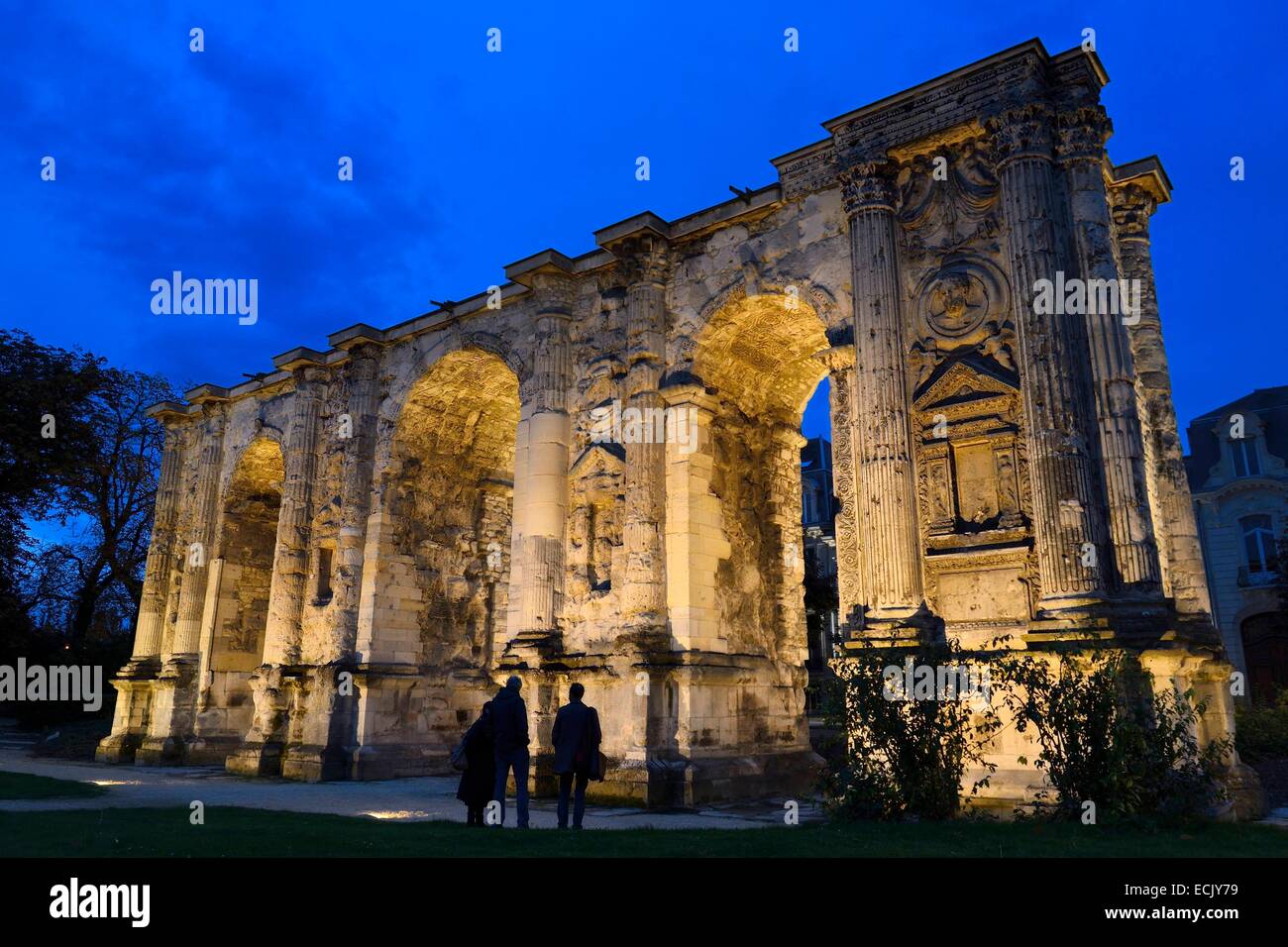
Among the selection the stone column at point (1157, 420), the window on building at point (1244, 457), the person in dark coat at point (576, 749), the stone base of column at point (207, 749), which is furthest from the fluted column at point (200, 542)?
the window on building at point (1244, 457)

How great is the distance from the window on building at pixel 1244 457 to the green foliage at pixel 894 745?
865 inches

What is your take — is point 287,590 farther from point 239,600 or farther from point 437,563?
point 239,600

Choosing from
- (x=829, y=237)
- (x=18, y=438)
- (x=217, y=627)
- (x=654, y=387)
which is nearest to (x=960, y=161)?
(x=829, y=237)

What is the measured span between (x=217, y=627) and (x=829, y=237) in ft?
53.1

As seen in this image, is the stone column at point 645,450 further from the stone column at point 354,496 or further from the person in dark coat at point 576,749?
the stone column at point 354,496

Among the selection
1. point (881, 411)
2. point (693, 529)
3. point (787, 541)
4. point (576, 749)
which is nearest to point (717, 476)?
point (693, 529)

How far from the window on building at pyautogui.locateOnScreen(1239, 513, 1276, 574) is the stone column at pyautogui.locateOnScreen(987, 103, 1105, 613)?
785 inches

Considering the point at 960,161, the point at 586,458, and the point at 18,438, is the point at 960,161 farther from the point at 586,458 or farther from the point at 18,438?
the point at 18,438

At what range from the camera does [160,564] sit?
22.8 m

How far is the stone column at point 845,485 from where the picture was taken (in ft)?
37.6

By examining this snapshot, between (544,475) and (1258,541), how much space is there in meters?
22.0

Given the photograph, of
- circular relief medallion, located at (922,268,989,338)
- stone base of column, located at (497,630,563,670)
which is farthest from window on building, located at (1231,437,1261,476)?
stone base of column, located at (497,630,563,670)
